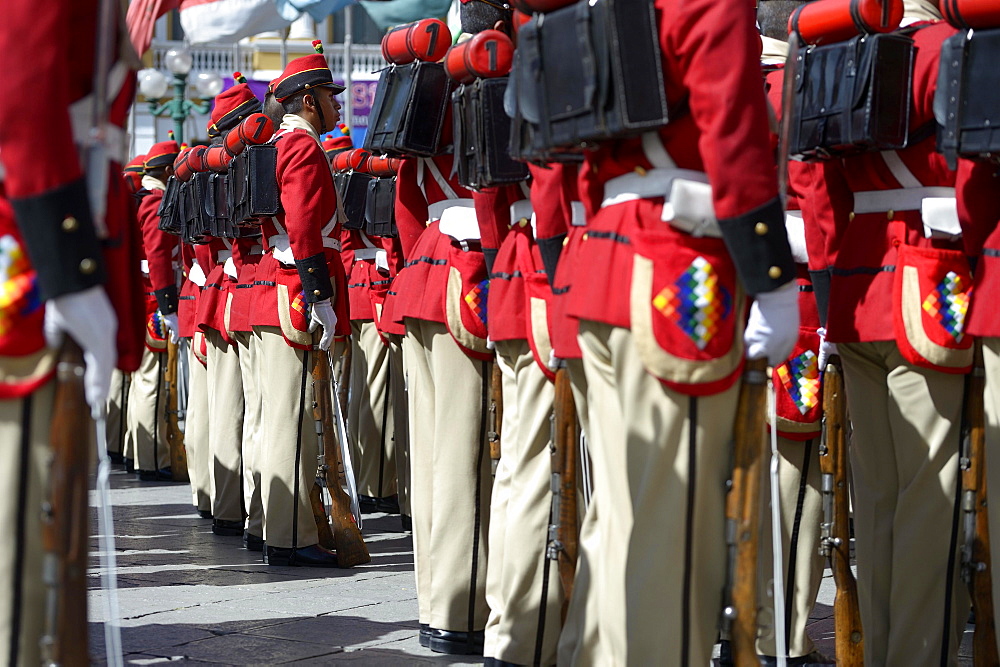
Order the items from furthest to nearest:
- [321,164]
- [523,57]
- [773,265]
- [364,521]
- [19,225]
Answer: [364,521] → [321,164] → [523,57] → [773,265] → [19,225]

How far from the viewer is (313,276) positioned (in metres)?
6.17

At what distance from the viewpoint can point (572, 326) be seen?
3514 mm

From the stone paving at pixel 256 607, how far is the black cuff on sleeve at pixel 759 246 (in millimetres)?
2058

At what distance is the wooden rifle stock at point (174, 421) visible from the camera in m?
10.4

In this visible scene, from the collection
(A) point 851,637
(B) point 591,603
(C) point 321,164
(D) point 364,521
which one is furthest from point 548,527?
(D) point 364,521

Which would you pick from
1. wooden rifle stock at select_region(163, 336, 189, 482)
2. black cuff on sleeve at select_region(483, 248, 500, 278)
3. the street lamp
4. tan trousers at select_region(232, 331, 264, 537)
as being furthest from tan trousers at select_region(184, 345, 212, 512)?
the street lamp

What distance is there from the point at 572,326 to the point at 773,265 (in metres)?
0.64

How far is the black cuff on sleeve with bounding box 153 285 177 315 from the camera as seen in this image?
9.28 metres

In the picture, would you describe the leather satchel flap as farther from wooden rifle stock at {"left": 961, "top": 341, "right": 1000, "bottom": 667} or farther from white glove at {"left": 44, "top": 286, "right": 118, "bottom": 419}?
white glove at {"left": 44, "top": 286, "right": 118, "bottom": 419}

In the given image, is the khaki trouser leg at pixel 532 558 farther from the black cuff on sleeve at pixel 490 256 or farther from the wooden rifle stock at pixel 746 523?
the wooden rifle stock at pixel 746 523

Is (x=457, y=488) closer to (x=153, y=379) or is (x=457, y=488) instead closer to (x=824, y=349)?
(x=824, y=349)

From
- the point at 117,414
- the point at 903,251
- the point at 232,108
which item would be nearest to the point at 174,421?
the point at 117,414

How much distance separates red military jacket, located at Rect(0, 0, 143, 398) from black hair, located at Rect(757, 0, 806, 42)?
8.31ft

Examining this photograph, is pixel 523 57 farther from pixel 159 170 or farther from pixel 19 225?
pixel 159 170
